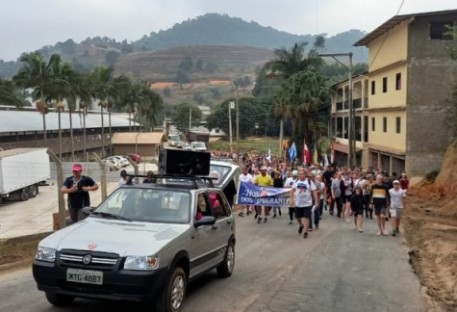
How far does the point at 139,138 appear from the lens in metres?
84.9

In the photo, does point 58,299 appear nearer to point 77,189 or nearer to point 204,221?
point 204,221

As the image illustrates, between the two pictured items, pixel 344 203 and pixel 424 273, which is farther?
pixel 344 203

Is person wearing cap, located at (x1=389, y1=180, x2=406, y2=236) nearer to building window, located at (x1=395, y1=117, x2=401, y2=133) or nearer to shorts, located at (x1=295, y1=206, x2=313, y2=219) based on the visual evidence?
shorts, located at (x1=295, y1=206, x2=313, y2=219)

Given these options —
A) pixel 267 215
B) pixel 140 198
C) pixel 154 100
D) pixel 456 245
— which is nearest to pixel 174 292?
pixel 140 198

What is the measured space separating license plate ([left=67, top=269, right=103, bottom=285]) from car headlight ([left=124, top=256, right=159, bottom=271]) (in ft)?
1.08

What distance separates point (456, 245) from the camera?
14.8 m

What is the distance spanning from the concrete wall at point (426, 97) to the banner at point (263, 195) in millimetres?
18321

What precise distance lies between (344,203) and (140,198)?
46.7 feet

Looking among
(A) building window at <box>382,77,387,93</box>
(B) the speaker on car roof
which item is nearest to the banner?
(B) the speaker on car roof

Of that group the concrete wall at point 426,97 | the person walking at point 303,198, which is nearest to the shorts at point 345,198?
the person walking at point 303,198

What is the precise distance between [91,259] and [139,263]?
561 millimetres

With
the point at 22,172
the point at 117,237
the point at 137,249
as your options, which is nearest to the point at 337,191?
the point at 117,237

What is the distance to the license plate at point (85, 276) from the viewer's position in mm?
6965

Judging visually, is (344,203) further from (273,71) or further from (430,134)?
(273,71)
